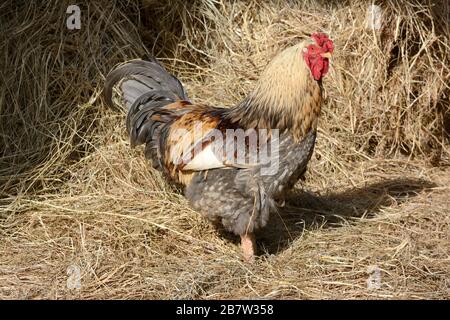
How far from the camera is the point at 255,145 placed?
13.3ft

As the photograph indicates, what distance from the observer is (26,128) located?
16.9 feet

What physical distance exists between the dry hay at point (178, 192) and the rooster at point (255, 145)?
34cm

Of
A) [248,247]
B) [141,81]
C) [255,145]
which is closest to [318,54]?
[255,145]

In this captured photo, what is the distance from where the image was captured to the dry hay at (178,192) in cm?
401

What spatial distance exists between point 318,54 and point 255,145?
62cm

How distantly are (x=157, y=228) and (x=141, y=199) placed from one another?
0.44 meters

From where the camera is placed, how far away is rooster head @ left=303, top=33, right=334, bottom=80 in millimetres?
3988

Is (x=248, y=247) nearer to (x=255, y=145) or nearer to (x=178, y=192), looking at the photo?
(x=255, y=145)

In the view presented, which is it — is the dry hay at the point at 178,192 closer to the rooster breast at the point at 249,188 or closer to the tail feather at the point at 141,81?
the rooster breast at the point at 249,188

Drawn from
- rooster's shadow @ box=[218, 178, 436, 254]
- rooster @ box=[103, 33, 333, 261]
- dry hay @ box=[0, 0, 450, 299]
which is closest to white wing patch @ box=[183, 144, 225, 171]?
rooster @ box=[103, 33, 333, 261]

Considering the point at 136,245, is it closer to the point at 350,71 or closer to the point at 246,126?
the point at 246,126
